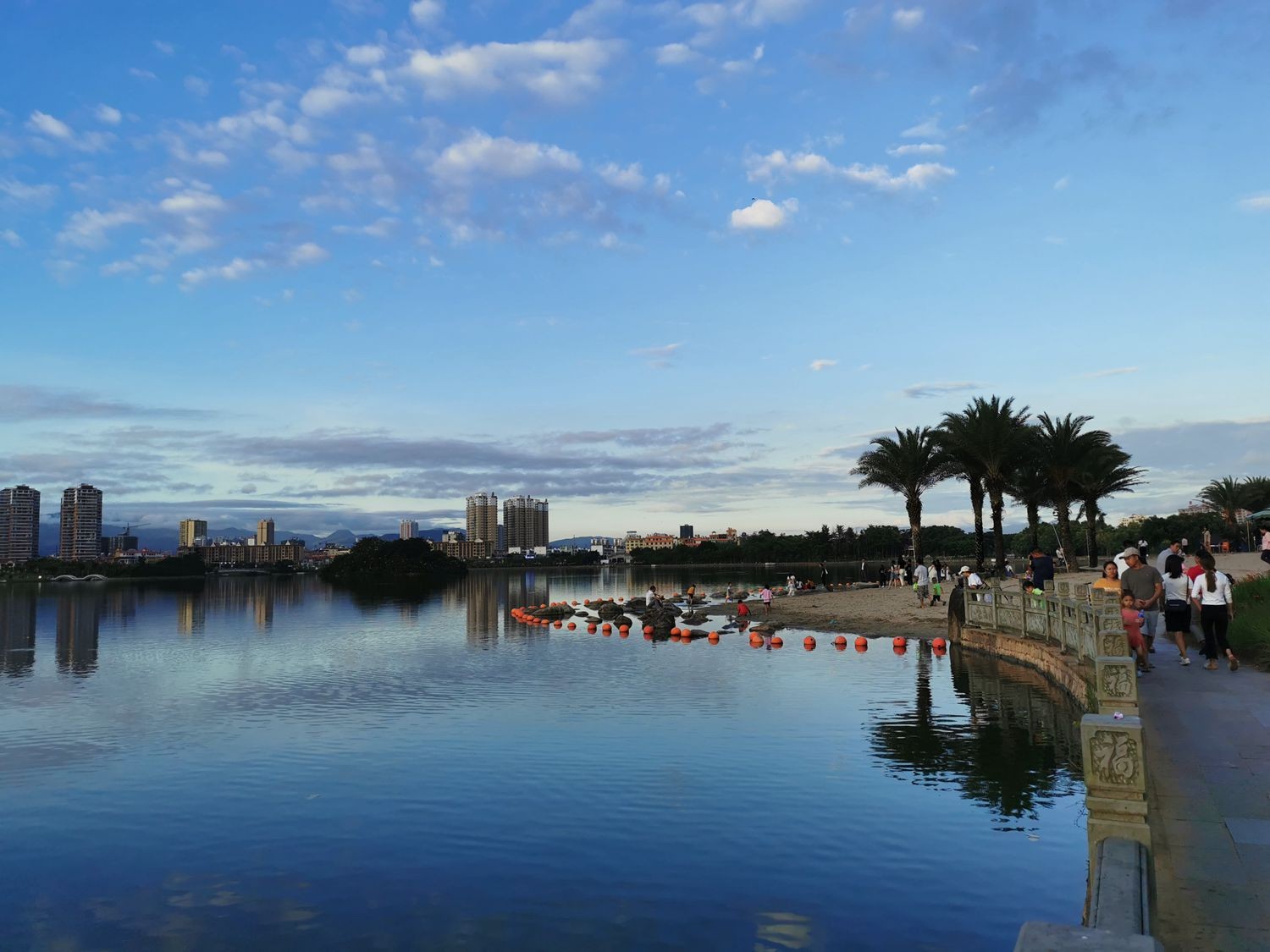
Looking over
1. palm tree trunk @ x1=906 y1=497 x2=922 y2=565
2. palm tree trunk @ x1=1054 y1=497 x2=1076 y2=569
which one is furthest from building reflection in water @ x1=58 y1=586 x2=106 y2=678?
palm tree trunk @ x1=1054 y1=497 x2=1076 y2=569

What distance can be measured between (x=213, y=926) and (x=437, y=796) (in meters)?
4.73

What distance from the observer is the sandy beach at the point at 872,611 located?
35.6 metres

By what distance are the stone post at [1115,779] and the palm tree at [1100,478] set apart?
48.9m

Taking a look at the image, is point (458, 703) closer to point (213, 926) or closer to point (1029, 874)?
point (213, 926)

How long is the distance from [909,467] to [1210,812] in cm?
4180

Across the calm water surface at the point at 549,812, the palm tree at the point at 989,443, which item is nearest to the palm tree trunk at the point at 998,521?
the palm tree at the point at 989,443

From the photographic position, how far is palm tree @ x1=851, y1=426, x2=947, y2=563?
4809 cm

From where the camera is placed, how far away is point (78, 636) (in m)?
46.2

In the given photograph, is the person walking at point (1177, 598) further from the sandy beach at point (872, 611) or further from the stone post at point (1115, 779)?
the sandy beach at point (872, 611)

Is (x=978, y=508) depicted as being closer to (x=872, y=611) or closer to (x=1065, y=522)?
(x=1065, y=522)

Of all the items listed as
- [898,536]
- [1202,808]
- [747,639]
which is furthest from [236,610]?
[898,536]

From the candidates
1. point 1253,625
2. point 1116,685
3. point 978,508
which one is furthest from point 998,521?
point 1116,685

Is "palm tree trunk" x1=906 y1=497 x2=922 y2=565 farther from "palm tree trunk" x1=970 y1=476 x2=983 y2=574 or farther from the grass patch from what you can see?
the grass patch

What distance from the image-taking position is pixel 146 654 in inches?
1460
